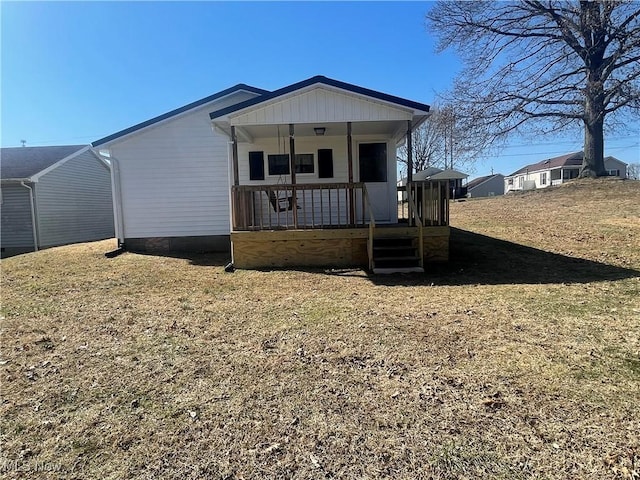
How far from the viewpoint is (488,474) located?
85.0 inches

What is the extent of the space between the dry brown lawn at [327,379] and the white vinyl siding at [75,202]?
11135 mm

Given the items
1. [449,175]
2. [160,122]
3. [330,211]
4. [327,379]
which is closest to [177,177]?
[160,122]

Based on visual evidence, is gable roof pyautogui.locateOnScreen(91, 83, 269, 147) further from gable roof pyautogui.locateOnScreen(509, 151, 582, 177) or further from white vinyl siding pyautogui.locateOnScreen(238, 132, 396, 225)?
gable roof pyautogui.locateOnScreen(509, 151, 582, 177)

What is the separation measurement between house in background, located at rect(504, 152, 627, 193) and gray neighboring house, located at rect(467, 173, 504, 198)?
1409mm

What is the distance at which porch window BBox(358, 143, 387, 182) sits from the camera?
10.6 m

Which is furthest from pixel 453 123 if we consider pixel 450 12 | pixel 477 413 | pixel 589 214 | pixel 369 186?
pixel 477 413

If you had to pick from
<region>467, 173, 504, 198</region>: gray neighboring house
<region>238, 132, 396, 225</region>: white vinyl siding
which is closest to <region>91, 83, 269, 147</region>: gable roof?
<region>238, 132, 396, 225</region>: white vinyl siding

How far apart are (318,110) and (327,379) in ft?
20.4

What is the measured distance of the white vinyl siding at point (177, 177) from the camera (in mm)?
10883

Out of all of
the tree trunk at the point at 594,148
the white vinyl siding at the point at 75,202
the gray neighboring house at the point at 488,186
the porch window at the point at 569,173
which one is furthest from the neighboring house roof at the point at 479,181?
the white vinyl siding at the point at 75,202

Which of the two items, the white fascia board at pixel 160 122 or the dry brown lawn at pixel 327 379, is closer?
the dry brown lawn at pixel 327 379

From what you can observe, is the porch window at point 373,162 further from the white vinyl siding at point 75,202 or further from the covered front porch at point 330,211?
the white vinyl siding at point 75,202

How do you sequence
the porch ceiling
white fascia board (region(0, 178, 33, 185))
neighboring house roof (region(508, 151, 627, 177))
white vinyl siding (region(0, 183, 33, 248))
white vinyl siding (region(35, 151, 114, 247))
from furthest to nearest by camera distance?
neighboring house roof (region(508, 151, 627, 177)) → white vinyl siding (region(35, 151, 114, 247)) → white vinyl siding (region(0, 183, 33, 248)) → white fascia board (region(0, 178, 33, 185)) → the porch ceiling

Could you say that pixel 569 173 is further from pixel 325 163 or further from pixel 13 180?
pixel 13 180
